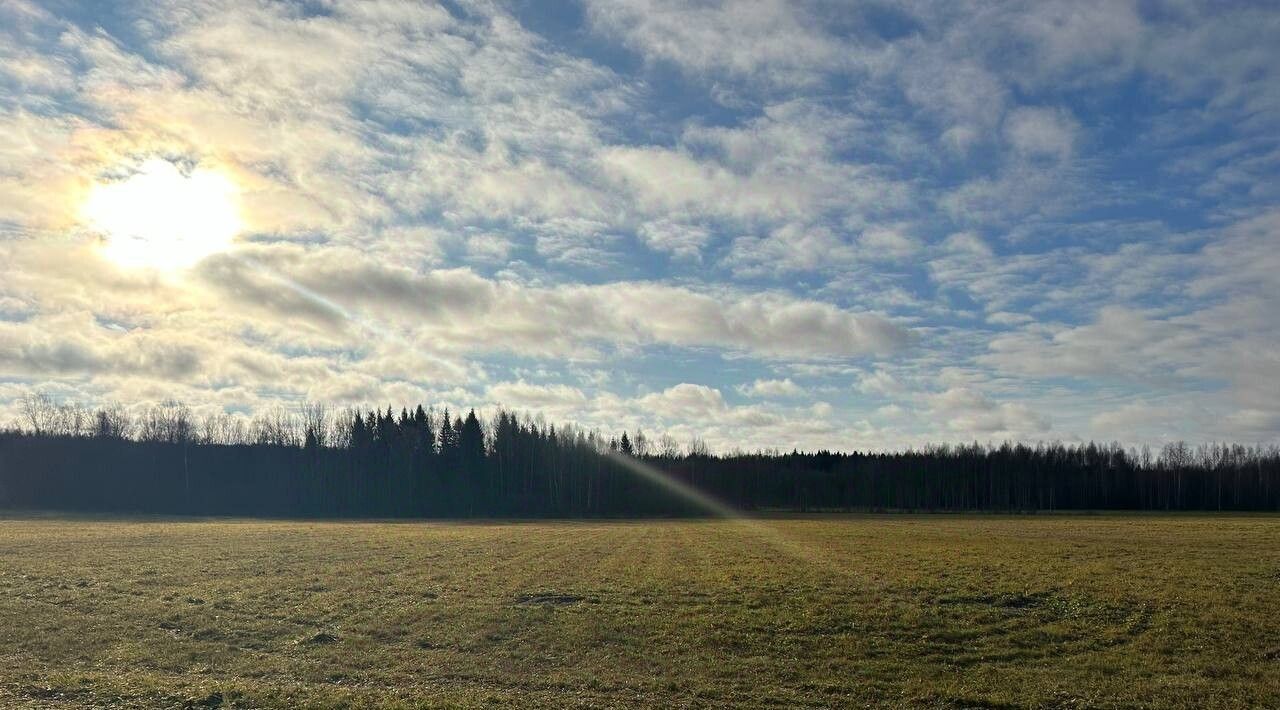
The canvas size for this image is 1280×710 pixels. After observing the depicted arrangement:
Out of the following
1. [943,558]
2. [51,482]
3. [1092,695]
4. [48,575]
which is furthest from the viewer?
[51,482]

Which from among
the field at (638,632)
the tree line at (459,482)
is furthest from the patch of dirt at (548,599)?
the tree line at (459,482)

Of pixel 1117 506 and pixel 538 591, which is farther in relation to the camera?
pixel 1117 506

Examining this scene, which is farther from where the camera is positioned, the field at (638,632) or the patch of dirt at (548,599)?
the patch of dirt at (548,599)

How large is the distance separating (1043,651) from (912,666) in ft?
14.9

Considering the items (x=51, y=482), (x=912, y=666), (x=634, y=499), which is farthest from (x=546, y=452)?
(x=912, y=666)

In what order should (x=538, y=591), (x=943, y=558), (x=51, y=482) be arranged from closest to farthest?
(x=538, y=591) → (x=943, y=558) → (x=51, y=482)

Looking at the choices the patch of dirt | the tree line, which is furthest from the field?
the tree line

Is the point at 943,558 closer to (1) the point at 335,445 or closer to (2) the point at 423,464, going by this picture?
(2) the point at 423,464

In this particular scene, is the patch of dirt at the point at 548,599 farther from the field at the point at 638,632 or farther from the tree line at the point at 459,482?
the tree line at the point at 459,482

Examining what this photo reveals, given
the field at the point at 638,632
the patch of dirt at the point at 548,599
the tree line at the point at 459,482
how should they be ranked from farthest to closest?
the tree line at the point at 459,482 < the patch of dirt at the point at 548,599 < the field at the point at 638,632

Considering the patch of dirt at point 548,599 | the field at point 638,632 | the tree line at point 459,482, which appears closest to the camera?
the field at point 638,632

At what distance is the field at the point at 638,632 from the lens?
69.6 ft

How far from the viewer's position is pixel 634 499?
168500mm

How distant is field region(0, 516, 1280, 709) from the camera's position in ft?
69.6
